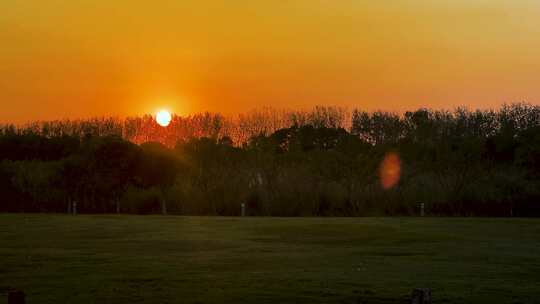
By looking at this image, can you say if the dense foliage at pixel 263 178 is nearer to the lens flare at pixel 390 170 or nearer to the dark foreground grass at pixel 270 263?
the lens flare at pixel 390 170

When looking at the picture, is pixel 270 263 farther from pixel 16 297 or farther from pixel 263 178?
pixel 263 178

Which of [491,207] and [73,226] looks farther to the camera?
[491,207]

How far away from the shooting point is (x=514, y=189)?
177 feet

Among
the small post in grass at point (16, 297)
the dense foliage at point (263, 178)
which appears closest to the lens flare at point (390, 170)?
the dense foliage at point (263, 178)

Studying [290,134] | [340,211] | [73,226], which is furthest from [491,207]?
[290,134]

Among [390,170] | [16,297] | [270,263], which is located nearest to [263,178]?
[390,170]

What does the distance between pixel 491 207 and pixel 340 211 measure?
1037 cm

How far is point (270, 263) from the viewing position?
2155cm

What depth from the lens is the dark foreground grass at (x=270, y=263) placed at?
15.8m

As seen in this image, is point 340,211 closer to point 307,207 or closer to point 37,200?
point 307,207

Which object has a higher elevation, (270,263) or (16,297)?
(16,297)

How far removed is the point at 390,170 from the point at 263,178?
9.43 m

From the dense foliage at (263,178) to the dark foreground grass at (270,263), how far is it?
16416 millimetres

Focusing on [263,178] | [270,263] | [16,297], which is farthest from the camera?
[263,178]
